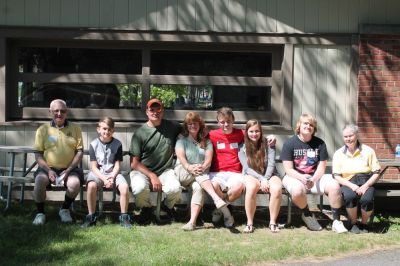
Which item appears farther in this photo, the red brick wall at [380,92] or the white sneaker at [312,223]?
the red brick wall at [380,92]

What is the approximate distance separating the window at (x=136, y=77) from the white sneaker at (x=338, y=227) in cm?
225

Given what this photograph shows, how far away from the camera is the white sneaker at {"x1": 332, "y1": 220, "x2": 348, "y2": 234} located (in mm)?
6696

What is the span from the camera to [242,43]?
849cm

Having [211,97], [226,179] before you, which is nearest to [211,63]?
[211,97]

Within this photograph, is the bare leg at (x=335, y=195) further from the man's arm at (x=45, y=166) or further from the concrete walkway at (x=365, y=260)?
the man's arm at (x=45, y=166)

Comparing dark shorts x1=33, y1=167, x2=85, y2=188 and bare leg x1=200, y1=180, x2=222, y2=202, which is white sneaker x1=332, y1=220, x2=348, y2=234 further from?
dark shorts x1=33, y1=167, x2=85, y2=188

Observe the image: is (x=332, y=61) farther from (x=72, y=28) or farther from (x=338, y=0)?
(x=72, y=28)

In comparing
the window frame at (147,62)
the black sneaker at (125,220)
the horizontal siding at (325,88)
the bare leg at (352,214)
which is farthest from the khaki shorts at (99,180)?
the horizontal siding at (325,88)

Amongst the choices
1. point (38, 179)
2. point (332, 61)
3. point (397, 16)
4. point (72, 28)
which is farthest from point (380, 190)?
point (72, 28)

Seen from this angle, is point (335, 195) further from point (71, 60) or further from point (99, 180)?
point (71, 60)

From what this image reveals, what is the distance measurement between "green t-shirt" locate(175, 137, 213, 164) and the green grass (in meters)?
0.80

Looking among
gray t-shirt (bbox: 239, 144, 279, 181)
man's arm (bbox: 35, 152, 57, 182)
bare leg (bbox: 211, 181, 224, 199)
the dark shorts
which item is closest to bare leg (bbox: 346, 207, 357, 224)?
gray t-shirt (bbox: 239, 144, 279, 181)

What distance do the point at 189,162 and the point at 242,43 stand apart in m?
2.25

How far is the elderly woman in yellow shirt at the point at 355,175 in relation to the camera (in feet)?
22.1
